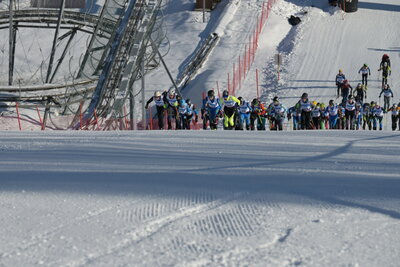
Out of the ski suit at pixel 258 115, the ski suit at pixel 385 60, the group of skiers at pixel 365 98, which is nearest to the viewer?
the ski suit at pixel 258 115

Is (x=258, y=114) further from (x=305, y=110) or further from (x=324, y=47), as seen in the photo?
(x=324, y=47)

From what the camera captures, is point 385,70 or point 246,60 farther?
point 246,60

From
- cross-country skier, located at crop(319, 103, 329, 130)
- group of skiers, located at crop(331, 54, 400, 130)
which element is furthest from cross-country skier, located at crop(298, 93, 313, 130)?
group of skiers, located at crop(331, 54, 400, 130)

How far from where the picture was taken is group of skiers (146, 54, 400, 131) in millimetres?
20547

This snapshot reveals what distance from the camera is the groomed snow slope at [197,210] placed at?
3.92 metres

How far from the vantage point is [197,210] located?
4.88 metres

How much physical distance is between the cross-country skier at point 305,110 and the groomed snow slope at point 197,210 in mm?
13556

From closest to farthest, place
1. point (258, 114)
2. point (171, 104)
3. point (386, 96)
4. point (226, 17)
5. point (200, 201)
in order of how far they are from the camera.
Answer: point (200, 201), point (171, 104), point (258, 114), point (386, 96), point (226, 17)

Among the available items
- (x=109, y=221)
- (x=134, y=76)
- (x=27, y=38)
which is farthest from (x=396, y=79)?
(x=109, y=221)

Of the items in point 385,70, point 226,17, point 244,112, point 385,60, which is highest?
point 226,17

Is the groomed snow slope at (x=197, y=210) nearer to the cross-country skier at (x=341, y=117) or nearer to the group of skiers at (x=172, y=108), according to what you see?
the group of skiers at (x=172, y=108)

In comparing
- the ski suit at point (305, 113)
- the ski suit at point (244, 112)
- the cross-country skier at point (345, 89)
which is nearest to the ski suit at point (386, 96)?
the cross-country skier at point (345, 89)

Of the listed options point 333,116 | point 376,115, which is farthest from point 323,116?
point 376,115

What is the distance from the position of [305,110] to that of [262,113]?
6.17ft
